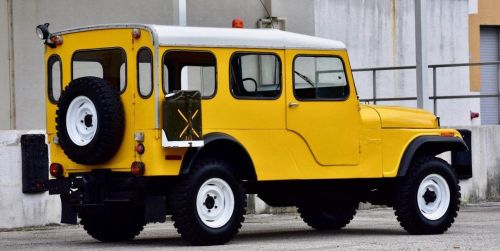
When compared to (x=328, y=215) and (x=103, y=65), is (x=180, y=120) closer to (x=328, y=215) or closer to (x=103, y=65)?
(x=103, y=65)

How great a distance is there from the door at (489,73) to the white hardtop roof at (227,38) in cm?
1574

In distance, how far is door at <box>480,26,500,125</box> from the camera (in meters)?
30.7

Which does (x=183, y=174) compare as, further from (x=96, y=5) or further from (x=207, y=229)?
(x=96, y=5)

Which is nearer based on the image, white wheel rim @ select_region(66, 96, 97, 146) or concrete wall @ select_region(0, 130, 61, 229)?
white wheel rim @ select_region(66, 96, 97, 146)

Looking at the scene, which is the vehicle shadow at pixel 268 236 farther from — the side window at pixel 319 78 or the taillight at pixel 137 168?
the side window at pixel 319 78

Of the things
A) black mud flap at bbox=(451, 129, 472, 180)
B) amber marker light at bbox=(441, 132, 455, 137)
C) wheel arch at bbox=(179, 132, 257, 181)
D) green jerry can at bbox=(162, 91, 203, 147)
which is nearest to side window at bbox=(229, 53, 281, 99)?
wheel arch at bbox=(179, 132, 257, 181)

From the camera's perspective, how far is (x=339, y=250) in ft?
43.4

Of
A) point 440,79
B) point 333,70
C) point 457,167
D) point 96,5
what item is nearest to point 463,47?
point 440,79

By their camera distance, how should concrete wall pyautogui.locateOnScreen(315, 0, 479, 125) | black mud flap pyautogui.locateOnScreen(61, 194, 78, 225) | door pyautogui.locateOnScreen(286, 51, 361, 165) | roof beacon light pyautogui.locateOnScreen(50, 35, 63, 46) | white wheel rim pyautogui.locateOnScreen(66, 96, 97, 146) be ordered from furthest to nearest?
concrete wall pyautogui.locateOnScreen(315, 0, 479, 125), door pyautogui.locateOnScreen(286, 51, 361, 165), roof beacon light pyautogui.locateOnScreen(50, 35, 63, 46), black mud flap pyautogui.locateOnScreen(61, 194, 78, 225), white wheel rim pyautogui.locateOnScreen(66, 96, 97, 146)

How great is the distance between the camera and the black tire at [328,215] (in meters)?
16.6

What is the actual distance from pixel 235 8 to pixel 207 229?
9.66m

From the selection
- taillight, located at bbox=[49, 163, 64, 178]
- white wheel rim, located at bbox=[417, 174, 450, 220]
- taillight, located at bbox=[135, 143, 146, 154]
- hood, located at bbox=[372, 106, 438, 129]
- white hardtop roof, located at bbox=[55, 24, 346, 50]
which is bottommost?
white wheel rim, located at bbox=[417, 174, 450, 220]

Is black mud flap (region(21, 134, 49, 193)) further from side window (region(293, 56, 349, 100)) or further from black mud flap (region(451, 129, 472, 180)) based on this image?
black mud flap (region(451, 129, 472, 180))

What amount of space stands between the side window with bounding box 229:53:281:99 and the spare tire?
1.28 metres
